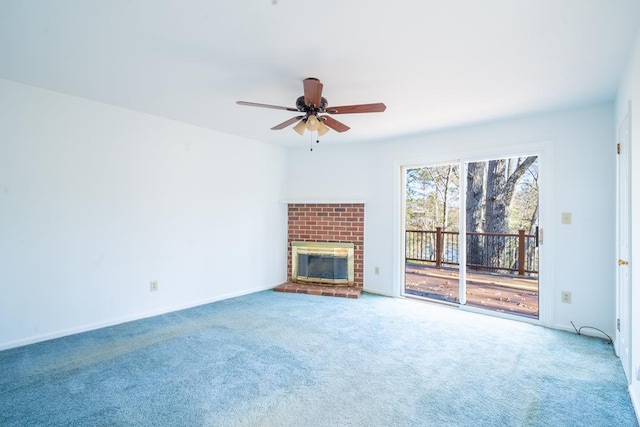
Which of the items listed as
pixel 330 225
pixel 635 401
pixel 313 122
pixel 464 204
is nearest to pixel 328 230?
pixel 330 225

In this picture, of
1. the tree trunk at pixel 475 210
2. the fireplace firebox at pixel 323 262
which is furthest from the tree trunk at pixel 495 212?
the fireplace firebox at pixel 323 262

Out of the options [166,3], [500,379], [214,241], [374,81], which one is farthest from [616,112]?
[214,241]

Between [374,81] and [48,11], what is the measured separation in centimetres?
211

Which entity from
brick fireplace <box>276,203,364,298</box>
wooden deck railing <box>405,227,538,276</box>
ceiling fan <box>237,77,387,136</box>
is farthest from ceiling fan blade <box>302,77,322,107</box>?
wooden deck railing <box>405,227,538,276</box>

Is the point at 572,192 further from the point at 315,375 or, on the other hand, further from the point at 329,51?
the point at 315,375

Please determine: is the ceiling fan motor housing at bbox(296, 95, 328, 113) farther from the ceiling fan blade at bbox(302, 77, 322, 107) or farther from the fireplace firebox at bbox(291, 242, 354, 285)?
the fireplace firebox at bbox(291, 242, 354, 285)

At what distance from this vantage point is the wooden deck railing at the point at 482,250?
17.3 ft

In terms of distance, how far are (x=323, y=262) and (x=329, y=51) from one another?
350cm

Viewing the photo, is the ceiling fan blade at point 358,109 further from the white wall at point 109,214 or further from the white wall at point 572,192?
the white wall at point 109,214

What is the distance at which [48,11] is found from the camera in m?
1.81

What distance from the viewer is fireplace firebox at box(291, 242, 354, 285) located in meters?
5.03

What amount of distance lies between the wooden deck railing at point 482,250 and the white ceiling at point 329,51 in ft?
8.47

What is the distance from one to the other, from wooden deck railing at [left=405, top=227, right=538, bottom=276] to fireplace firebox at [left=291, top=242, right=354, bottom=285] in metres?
1.39

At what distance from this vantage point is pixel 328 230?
5.16 m
